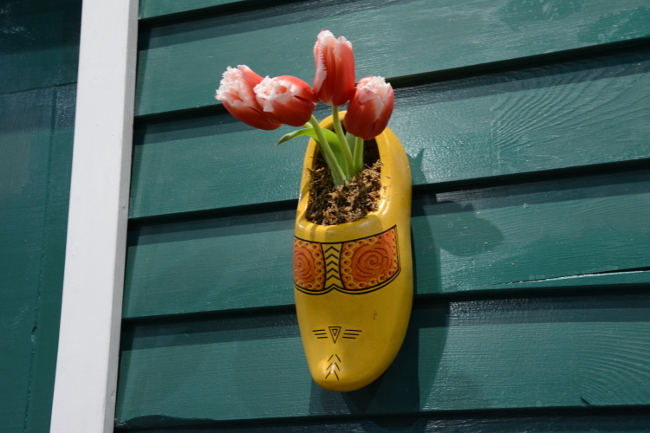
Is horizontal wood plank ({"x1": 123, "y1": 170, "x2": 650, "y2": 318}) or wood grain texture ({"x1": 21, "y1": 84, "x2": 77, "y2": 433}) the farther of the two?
wood grain texture ({"x1": 21, "y1": 84, "x2": 77, "y2": 433})

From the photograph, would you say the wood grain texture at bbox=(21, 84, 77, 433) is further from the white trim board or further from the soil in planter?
→ the soil in planter

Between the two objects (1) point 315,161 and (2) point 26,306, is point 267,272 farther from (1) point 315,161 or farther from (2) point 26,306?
(2) point 26,306

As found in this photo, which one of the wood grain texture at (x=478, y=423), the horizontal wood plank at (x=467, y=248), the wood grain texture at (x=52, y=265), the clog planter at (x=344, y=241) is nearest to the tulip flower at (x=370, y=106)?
the clog planter at (x=344, y=241)

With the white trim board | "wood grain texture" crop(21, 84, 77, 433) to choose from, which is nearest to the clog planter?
the white trim board

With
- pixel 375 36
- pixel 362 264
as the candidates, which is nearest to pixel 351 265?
pixel 362 264

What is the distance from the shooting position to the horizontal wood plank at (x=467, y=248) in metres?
0.78

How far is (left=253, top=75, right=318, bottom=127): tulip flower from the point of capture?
669 millimetres

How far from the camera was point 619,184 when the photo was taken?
80 centimetres

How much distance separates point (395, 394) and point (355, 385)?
0.11 metres

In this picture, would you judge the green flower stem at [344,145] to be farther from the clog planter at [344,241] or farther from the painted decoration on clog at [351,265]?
the painted decoration on clog at [351,265]

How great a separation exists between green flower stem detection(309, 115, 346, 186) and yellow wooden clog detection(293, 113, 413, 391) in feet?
0.24

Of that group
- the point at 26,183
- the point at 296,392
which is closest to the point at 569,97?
the point at 296,392

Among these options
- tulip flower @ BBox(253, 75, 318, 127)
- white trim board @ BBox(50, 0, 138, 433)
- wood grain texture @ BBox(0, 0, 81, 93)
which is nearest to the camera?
tulip flower @ BBox(253, 75, 318, 127)

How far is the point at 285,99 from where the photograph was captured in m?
0.67
